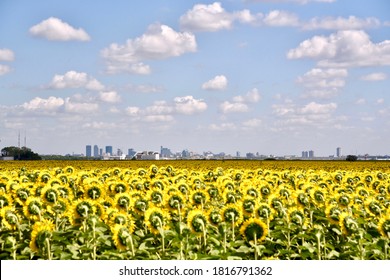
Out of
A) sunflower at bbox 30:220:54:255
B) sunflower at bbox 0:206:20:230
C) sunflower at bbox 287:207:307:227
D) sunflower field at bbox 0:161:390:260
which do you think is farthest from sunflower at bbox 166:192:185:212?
sunflower at bbox 30:220:54:255

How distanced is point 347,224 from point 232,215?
4.95ft

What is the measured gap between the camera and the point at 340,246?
8680mm

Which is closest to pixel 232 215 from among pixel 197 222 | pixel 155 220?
pixel 197 222

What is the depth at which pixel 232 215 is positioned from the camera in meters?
8.61

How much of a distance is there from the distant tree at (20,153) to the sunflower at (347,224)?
8930cm

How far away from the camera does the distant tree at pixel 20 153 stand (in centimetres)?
9552

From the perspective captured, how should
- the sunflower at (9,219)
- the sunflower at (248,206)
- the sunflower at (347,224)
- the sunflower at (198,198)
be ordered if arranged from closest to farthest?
the sunflower at (347,224)
the sunflower at (9,219)
the sunflower at (248,206)
the sunflower at (198,198)

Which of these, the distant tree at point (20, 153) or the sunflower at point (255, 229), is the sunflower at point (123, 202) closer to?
the sunflower at point (255, 229)

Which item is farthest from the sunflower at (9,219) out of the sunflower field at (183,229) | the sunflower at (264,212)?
the sunflower at (264,212)

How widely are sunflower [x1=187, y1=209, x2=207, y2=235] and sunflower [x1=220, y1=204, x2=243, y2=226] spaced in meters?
0.43

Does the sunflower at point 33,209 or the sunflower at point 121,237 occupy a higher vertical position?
the sunflower at point 33,209

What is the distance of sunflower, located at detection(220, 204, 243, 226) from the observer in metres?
8.62

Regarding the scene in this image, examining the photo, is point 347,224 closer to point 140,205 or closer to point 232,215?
point 232,215
